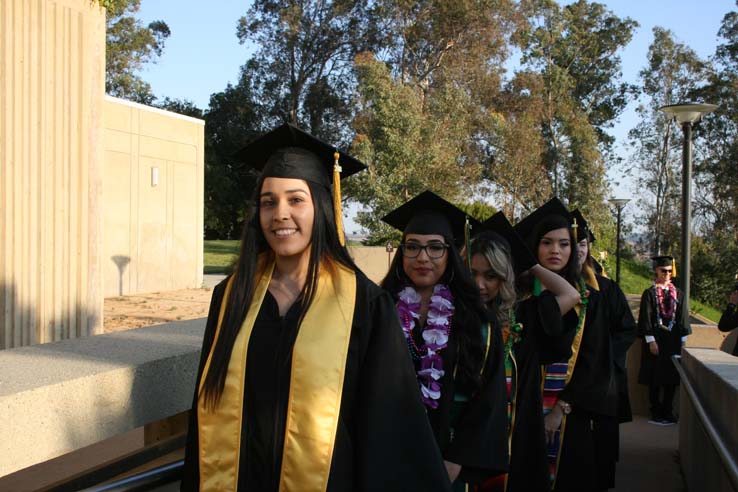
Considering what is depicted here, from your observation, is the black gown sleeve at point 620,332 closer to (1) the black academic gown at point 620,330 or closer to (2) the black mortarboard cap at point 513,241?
(1) the black academic gown at point 620,330

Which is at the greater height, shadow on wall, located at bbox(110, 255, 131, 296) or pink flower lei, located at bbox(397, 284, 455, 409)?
pink flower lei, located at bbox(397, 284, 455, 409)

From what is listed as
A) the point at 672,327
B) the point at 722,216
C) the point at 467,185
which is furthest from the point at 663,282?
the point at 722,216

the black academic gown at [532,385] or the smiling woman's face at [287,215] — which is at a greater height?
the smiling woman's face at [287,215]

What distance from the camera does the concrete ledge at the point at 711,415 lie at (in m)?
2.83

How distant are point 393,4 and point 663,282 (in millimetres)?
31369

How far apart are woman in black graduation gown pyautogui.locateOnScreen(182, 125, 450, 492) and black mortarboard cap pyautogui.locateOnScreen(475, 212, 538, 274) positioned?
6.61 ft

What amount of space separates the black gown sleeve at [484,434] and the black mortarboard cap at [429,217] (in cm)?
71

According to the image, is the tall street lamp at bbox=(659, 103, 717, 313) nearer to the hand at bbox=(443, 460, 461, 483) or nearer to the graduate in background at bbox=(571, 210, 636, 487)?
the graduate in background at bbox=(571, 210, 636, 487)

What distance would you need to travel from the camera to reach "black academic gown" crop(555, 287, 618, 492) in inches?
177

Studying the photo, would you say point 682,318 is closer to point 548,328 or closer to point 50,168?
point 548,328

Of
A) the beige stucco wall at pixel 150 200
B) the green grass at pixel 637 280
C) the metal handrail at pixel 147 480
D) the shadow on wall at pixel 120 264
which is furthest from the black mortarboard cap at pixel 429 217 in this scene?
the green grass at pixel 637 280

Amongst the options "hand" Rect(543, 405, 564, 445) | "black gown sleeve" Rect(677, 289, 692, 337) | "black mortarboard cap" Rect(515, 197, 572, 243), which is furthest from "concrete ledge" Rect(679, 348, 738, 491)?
"black gown sleeve" Rect(677, 289, 692, 337)

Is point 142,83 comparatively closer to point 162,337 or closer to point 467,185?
point 467,185

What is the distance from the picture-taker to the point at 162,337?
8.27 ft
